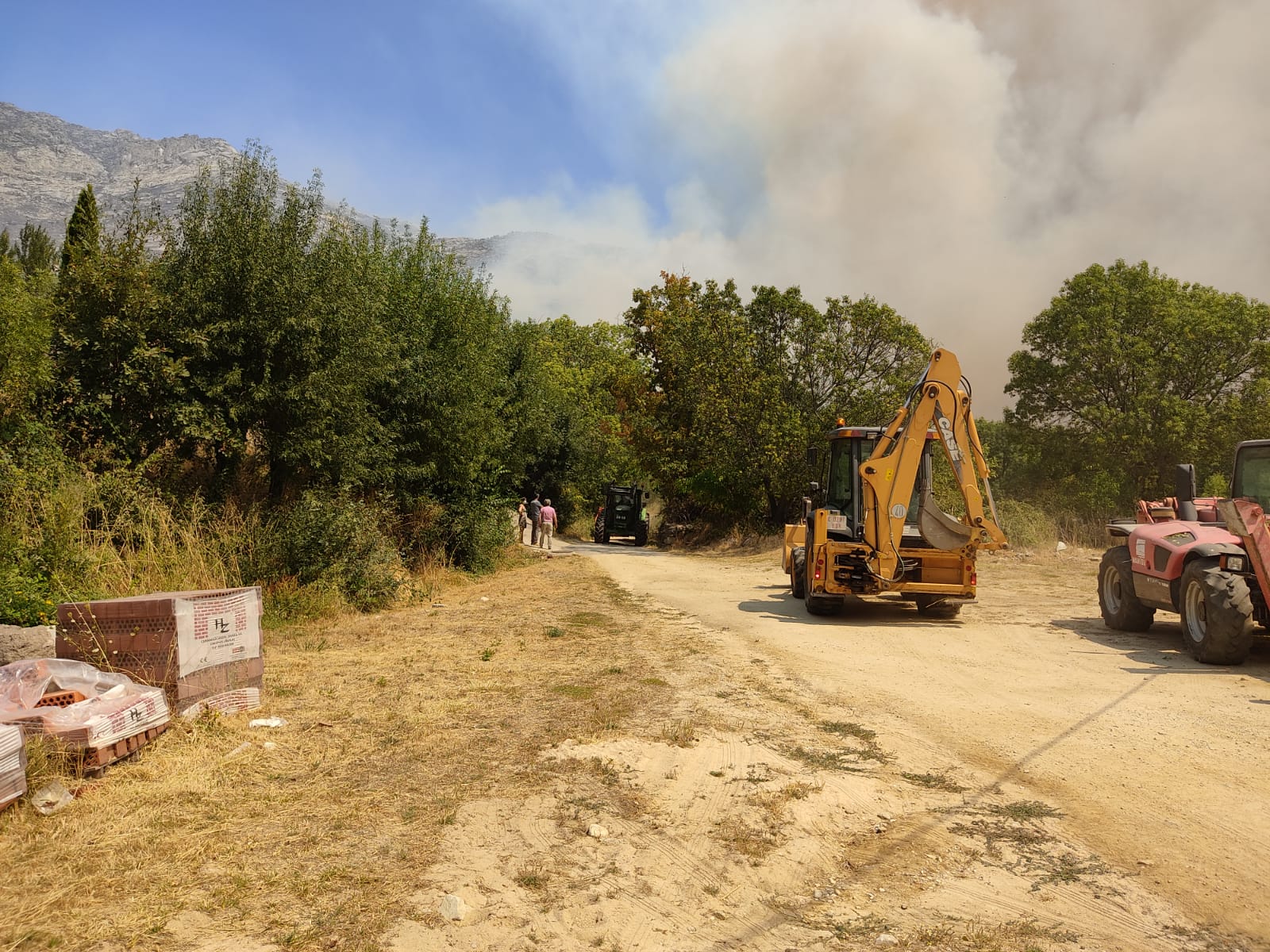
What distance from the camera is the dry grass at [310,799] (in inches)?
145

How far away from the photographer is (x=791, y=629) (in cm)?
1190

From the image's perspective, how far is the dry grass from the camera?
3.68m

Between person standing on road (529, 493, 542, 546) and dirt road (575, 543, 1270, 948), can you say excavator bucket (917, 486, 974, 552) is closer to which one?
dirt road (575, 543, 1270, 948)

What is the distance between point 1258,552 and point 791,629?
5.51 m

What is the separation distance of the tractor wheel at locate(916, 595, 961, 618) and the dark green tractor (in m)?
25.4

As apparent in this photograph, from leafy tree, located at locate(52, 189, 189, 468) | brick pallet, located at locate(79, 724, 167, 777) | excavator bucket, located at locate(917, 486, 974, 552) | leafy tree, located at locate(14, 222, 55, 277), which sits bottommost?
brick pallet, located at locate(79, 724, 167, 777)

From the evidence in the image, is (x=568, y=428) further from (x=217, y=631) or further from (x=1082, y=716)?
(x=1082, y=716)

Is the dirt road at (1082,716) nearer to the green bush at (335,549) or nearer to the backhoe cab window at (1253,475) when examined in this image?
the backhoe cab window at (1253,475)

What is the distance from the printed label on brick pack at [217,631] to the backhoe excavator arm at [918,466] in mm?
8474

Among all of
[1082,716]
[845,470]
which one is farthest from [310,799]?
[845,470]

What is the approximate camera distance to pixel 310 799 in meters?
5.02

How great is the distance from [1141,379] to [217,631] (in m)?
31.8

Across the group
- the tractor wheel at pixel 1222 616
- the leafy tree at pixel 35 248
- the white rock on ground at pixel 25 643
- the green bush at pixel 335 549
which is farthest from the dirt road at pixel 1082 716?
the leafy tree at pixel 35 248

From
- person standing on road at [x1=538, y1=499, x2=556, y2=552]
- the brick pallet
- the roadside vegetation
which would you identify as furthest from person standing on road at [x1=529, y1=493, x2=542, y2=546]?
the brick pallet
